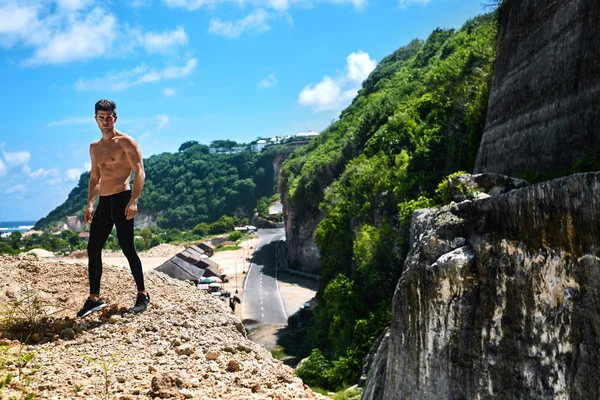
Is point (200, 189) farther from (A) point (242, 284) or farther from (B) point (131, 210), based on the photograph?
(B) point (131, 210)

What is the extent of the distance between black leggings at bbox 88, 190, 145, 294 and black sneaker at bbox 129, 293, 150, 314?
0.11 m

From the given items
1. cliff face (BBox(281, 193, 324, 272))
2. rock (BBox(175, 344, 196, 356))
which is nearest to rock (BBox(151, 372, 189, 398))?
rock (BBox(175, 344, 196, 356))

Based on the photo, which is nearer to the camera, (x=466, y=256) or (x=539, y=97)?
(x=466, y=256)

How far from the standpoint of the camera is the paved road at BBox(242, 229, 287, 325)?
36562mm

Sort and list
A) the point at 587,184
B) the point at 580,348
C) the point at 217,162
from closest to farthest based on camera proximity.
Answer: the point at 587,184 → the point at 580,348 → the point at 217,162

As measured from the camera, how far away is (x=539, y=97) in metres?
13.7

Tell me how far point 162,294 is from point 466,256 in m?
5.94

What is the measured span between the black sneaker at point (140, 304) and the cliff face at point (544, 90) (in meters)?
9.19

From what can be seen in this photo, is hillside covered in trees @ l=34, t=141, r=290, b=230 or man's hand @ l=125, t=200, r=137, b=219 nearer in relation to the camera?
man's hand @ l=125, t=200, r=137, b=219

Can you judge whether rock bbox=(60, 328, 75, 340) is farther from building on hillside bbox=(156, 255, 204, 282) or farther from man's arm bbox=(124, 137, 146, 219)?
building on hillside bbox=(156, 255, 204, 282)

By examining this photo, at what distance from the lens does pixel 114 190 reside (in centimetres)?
697

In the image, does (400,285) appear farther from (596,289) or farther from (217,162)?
(217,162)

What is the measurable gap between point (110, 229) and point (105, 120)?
148 centimetres

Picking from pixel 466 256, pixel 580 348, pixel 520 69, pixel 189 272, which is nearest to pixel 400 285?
pixel 466 256
